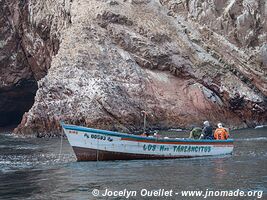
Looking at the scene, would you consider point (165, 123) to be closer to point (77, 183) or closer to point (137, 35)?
point (137, 35)

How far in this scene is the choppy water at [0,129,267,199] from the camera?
19359mm

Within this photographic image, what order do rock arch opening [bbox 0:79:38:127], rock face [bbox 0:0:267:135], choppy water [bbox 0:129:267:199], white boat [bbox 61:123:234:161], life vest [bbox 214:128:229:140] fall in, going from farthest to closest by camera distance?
rock arch opening [bbox 0:79:38:127] < rock face [bbox 0:0:267:135] < life vest [bbox 214:128:229:140] < white boat [bbox 61:123:234:161] < choppy water [bbox 0:129:267:199]

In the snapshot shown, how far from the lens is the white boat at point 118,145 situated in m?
27.2

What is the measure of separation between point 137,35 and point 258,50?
1743 cm

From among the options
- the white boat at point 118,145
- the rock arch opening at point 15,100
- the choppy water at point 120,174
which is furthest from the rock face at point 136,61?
the white boat at point 118,145

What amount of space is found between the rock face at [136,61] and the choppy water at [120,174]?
16.3m

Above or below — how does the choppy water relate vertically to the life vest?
below

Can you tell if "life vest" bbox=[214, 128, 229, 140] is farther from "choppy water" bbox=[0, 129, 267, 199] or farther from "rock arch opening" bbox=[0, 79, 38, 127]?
"rock arch opening" bbox=[0, 79, 38, 127]

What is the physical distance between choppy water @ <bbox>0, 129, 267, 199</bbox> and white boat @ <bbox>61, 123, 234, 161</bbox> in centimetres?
63

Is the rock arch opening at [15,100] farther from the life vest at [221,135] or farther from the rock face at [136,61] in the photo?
the life vest at [221,135]

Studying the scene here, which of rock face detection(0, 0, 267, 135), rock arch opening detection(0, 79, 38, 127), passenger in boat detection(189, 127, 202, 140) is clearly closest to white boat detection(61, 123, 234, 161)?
passenger in boat detection(189, 127, 202, 140)

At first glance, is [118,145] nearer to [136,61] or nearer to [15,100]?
[136,61]

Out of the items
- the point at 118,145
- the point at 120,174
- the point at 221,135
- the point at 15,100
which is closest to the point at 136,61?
the point at 221,135

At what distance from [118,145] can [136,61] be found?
2720 centimetres
